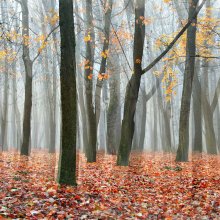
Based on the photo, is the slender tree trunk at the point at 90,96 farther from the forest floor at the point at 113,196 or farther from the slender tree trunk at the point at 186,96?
the slender tree trunk at the point at 186,96

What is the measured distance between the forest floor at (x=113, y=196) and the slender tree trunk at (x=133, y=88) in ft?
5.40

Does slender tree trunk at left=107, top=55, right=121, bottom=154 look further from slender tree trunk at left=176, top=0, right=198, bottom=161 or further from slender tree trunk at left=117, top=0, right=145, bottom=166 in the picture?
slender tree trunk at left=117, top=0, right=145, bottom=166

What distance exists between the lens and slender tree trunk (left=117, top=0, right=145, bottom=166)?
1381 centimetres

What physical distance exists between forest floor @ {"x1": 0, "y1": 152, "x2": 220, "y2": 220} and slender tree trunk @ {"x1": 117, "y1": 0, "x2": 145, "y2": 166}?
165 cm

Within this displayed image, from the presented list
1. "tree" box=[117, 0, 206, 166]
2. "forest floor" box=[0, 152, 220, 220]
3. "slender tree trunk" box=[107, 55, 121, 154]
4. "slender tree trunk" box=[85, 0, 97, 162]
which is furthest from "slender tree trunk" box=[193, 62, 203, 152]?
"forest floor" box=[0, 152, 220, 220]

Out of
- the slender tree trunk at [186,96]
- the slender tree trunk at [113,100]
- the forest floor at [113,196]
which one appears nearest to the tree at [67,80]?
the forest floor at [113,196]

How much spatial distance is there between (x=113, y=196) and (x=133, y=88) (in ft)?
18.7

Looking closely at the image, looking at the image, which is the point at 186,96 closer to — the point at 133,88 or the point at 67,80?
the point at 133,88

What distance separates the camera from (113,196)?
9.18 metres

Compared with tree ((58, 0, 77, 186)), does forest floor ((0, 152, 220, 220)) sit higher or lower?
lower

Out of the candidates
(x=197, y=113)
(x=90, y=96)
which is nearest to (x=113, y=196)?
(x=90, y=96)

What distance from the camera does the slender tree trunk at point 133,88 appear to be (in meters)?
13.8

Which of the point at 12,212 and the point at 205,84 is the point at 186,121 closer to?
the point at 205,84

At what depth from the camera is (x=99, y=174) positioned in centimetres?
1241
